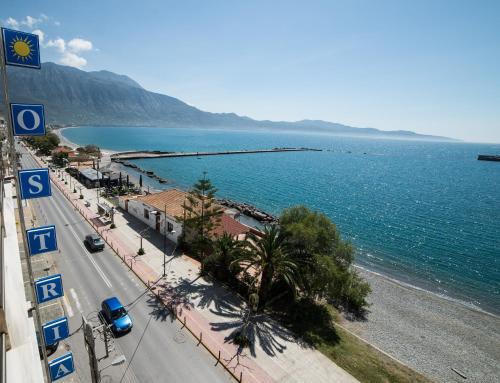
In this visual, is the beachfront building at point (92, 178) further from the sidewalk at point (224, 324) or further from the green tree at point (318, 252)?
the green tree at point (318, 252)

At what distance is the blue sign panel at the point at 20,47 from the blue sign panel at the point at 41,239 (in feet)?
12.0

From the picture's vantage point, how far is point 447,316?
30.7 m

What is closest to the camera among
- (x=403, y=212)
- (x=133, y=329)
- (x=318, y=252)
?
(x=133, y=329)

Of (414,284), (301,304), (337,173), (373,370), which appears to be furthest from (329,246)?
(337,173)

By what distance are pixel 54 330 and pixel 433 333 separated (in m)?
32.0

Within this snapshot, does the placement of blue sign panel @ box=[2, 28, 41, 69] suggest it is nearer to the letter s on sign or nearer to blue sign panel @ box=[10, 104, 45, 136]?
blue sign panel @ box=[10, 104, 45, 136]

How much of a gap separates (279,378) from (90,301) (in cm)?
1622

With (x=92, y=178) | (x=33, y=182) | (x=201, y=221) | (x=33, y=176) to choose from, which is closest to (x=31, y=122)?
(x=33, y=176)

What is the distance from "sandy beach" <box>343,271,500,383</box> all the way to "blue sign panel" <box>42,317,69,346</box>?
80.1 ft

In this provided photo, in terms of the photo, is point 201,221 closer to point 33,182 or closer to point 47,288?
point 47,288

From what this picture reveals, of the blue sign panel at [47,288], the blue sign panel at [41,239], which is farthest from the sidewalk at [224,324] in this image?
the blue sign panel at [41,239]

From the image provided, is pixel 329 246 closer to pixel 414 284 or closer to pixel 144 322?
pixel 144 322

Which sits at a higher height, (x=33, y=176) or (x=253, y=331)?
(x=33, y=176)

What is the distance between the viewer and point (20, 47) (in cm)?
562
